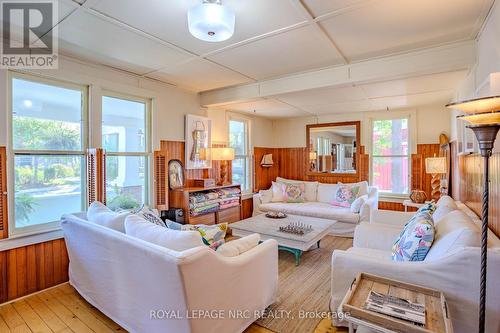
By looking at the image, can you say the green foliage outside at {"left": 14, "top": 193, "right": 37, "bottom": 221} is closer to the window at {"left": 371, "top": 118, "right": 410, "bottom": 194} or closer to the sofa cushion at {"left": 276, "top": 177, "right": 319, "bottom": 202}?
the sofa cushion at {"left": 276, "top": 177, "right": 319, "bottom": 202}

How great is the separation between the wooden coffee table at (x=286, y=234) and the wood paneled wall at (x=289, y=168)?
6.78 ft

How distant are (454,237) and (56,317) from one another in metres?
3.15

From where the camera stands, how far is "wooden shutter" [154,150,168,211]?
3.74 m

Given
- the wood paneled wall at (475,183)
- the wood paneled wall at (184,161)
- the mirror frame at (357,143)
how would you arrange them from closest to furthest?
the wood paneled wall at (475,183)
the wood paneled wall at (184,161)
the mirror frame at (357,143)

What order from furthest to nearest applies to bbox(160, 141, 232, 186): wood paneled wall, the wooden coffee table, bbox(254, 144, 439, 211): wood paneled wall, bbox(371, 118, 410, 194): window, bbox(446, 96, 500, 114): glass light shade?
bbox(371, 118, 410, 194): window → bbox(254, 144, 439, 211): wood paneled wall → bbox(160, 141, 232, 186): wood paneled wall → the wooden coffee table → bbox(446, 96, 500, 114): glass light shade

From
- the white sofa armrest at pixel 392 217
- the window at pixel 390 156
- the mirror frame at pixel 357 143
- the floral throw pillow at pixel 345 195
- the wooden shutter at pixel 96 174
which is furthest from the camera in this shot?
the mirror frame at pixel 357 143

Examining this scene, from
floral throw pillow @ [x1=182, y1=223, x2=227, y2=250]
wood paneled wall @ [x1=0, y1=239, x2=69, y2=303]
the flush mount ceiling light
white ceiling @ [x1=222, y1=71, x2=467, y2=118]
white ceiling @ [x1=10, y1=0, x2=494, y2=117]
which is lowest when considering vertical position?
wood paneled wall @ [x1=0, y1=239, x2=69, y2=303]

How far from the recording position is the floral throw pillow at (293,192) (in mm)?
5359

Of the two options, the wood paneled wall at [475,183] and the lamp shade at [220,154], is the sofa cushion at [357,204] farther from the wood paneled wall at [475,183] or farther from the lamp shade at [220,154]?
the lamp shade at [220,154]

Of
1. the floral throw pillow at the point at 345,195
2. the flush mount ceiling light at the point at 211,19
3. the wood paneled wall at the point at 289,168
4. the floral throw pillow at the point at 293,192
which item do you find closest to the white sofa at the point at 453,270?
the flush mount ceiling light at the point at 211,19

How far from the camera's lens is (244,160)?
5.65 meters

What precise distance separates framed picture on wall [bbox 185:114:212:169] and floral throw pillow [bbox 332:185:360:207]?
2.43 meters

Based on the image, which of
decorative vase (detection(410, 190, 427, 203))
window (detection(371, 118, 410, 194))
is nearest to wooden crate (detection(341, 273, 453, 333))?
decorative vase (detection(410, 190, 427, 203))

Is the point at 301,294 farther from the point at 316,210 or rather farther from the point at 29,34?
the point at 29,34
